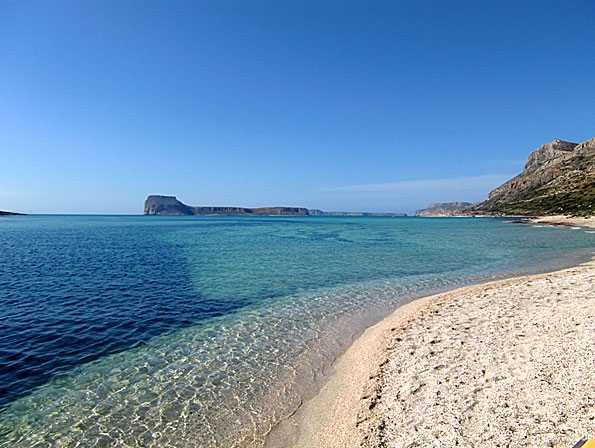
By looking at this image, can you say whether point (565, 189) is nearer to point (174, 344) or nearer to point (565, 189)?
point (565, 189)

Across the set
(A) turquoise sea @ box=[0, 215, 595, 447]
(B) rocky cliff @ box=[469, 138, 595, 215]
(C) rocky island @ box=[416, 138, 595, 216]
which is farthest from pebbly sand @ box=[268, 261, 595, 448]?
(B) rocky cliff @ box=[469, 138, 595, 215]

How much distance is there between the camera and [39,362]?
30.9 feet

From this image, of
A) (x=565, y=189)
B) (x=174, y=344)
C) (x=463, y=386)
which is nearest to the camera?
(x=463, y=386)

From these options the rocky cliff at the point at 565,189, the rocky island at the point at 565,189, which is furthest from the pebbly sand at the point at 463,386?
the rocky cliff at the point at 565,189

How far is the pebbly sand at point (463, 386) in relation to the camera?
17.6ft

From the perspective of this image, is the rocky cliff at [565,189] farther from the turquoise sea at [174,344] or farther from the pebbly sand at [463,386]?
the pebbly sand at [463,386]

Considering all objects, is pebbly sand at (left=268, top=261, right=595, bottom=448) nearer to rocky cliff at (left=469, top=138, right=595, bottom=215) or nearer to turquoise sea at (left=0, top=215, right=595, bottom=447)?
turquoise sea at (left=0, top=215, right=595, bottom=447)

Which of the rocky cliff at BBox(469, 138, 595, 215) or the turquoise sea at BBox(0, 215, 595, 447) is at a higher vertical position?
the rocky cliff at BBox(469, 138, 595, 215)

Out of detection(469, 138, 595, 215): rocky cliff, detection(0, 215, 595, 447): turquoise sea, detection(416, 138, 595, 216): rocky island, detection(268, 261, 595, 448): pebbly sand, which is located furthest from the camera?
detection(469, 138, 595, 215): rocky cliff

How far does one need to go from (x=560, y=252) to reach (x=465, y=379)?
110 ft

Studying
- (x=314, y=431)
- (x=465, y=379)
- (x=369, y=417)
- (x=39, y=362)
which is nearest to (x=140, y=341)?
(x=39, y=362)

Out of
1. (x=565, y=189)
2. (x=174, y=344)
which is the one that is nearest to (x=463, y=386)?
(x=174, y=344)

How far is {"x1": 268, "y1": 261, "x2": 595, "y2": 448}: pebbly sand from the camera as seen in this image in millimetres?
5359

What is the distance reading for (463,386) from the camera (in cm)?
681
